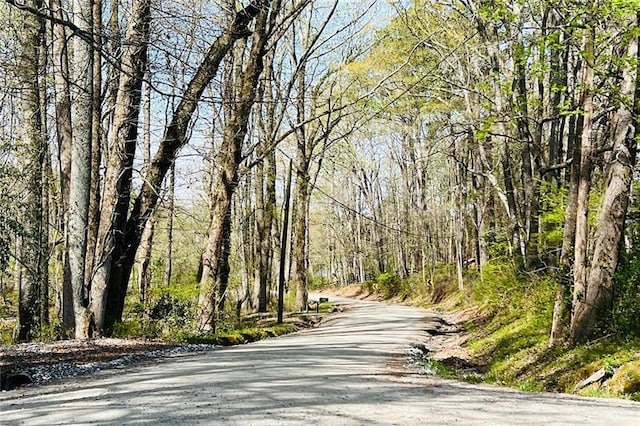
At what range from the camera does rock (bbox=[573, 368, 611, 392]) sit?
9.22m

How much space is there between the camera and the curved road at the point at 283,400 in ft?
17.4

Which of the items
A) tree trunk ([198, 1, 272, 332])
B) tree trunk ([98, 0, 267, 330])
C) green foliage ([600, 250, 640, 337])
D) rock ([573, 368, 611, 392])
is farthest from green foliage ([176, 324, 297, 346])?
green foliage ([600, 250, 640, 337])

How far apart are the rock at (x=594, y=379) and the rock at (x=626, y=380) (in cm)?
22

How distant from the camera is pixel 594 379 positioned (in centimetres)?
929

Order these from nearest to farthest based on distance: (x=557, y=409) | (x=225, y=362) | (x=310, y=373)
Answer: (x=557, y=409) < (x=310, y=373) < (x=225, y=362)

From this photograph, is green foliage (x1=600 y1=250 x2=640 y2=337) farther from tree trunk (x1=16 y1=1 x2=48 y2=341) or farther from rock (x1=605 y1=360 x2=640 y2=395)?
tree trunk (x1=16 y1=1 x2=48 y2=341)

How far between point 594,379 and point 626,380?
673mm

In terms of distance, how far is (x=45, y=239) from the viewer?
61.6 ft

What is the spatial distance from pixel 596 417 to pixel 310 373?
4.20 m

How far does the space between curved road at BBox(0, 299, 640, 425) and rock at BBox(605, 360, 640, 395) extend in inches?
72.2

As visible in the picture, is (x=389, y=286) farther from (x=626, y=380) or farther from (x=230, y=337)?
(x=626, y=380)

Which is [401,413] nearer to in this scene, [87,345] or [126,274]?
[87,345]

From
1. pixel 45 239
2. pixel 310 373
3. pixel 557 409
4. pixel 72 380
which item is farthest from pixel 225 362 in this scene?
pixel 45 239

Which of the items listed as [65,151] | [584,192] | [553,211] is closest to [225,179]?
[65,151]
